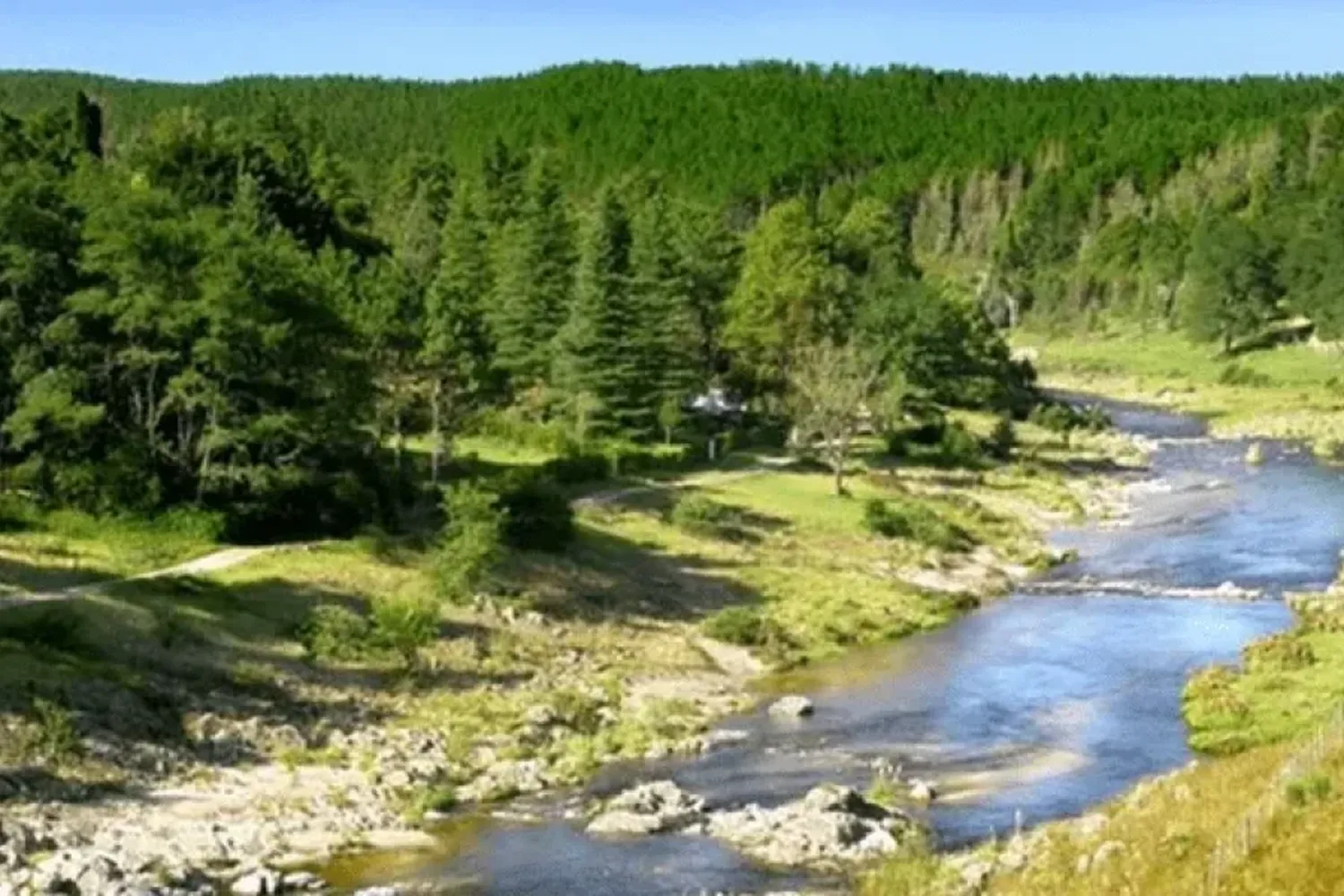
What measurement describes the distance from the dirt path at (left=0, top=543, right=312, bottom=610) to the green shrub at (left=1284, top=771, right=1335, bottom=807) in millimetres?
39465

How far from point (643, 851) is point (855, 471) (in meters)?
63.7

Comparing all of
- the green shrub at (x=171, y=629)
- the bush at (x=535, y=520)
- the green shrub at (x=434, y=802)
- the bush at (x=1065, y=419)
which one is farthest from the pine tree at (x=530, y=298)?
the green shrub at (x=434, y=802)

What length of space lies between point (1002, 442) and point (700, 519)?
40.7 meters

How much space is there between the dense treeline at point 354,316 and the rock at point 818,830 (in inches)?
1242

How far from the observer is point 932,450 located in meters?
114

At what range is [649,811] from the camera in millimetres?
45938

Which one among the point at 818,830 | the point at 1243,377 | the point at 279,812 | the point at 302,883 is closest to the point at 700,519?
the point at 279,812

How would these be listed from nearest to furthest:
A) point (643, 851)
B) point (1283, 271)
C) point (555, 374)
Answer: point (643, 851) → point (555, 374) → point (1283, 271)

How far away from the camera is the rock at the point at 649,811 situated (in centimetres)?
4494

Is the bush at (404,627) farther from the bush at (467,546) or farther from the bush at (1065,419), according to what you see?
the bush at (1065,419)

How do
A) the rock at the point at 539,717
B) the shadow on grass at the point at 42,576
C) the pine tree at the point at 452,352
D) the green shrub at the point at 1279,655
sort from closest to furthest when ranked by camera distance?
1. the rock at the point at 539,717
2. the shadow on grass at the point at 42,576
3. the green shrub at the point at 1279,655
4. the pine tree at the point at 452,352

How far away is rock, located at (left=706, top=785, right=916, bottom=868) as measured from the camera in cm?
4238

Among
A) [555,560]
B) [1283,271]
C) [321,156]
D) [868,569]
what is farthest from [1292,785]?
[1283,271]

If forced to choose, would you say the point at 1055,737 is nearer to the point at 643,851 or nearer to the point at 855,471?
the point at 643,851
